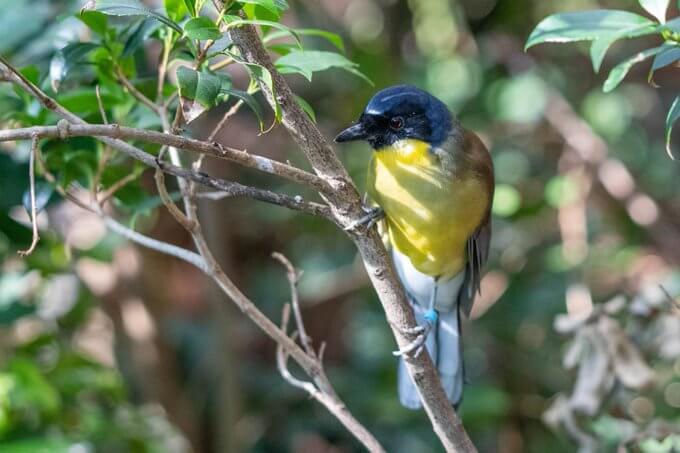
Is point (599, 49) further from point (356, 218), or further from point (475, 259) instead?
point (475, 259)

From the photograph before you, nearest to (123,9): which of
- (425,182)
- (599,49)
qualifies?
(599,49)

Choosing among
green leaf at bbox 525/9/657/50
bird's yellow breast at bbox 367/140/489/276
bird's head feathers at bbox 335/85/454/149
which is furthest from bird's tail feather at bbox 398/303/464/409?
green leaf at bbox 525/9/657/50

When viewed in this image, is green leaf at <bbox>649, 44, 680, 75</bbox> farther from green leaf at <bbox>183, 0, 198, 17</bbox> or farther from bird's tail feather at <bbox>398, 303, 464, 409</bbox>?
bird's tail feather at <bbox>398, 303, 464, 409</bbox>

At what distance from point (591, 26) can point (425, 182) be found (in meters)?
0.79

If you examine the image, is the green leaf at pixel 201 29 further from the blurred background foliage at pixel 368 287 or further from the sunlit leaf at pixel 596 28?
the blurred background foliage at pixel 368 287

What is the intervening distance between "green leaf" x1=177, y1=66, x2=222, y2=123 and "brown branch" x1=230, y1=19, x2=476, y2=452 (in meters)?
0.07

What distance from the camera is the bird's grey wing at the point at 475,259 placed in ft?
7.67

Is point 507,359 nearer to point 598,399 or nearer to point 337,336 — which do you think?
point 337,336

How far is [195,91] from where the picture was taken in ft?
4.51

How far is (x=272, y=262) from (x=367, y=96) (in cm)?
93

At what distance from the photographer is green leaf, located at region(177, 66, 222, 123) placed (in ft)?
4.48

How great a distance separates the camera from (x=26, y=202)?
1930 mm

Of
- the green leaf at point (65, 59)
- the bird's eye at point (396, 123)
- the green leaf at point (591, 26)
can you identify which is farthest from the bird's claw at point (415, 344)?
the green leaf at point (65, 59)

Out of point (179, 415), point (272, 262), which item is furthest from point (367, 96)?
point (179, 415)
